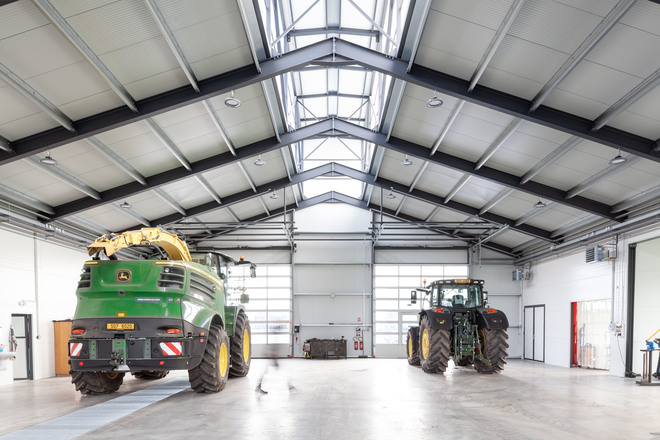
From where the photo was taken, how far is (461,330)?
49.9 ft

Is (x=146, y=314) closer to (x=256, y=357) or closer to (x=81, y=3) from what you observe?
(x=81, y=3)

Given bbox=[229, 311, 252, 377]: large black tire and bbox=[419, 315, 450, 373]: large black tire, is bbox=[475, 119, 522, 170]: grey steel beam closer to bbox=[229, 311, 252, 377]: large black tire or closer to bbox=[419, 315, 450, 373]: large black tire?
bbox=[419, 315, 450, 373]: large black tire

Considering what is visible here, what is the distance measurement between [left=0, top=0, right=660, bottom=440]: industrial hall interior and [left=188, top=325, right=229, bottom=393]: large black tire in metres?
0.07

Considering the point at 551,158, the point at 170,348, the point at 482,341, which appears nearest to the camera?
the point at 170,348

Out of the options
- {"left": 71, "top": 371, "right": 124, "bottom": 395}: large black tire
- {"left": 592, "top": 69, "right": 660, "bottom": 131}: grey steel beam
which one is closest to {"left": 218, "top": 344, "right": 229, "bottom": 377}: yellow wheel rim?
{"left": 71, "top": 371, "right": 124, "bottom": 395}: large black tire

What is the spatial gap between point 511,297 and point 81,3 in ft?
67.4

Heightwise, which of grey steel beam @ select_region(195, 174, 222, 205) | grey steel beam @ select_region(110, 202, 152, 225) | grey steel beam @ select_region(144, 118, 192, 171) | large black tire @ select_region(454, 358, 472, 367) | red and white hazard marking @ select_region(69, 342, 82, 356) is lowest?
large black tire @ select_region(454, 358, 472, 367)

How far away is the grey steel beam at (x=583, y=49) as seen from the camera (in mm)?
7570

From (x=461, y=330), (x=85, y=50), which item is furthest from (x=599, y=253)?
(x=85, y=50)

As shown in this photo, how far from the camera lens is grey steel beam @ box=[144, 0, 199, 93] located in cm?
823

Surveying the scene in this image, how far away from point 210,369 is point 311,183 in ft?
45.6

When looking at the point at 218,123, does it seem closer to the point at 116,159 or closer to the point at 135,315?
the point at 116,159

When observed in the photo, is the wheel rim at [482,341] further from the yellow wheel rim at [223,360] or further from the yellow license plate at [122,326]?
the yellow license plate at [122,326]

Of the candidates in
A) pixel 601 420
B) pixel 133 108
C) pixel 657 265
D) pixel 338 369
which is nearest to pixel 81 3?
pixel 133 108
